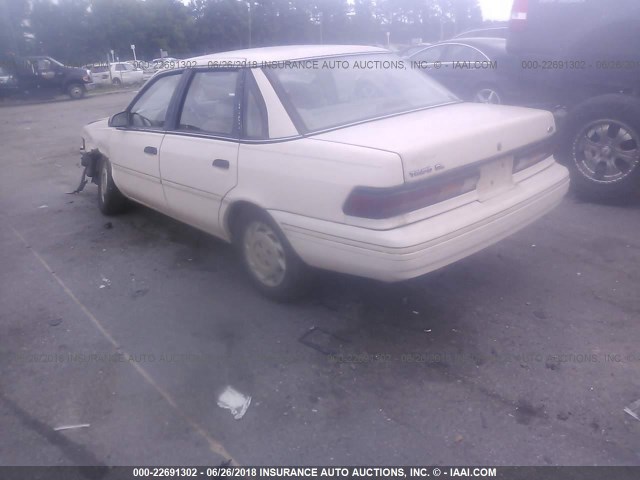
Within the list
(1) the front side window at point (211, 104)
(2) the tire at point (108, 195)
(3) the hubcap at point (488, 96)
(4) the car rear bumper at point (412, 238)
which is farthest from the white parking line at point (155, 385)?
(3) the hubcap at point (488, 96)

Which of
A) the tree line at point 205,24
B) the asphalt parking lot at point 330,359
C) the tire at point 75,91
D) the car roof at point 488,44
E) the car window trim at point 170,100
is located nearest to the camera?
the asphalt parking lot at point 330,359

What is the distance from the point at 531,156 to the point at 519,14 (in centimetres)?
306

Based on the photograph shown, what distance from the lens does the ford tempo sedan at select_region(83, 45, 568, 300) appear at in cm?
321

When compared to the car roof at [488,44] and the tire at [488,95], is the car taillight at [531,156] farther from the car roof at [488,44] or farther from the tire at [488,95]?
the car roof at [488,44]

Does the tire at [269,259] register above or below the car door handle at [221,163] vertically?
below

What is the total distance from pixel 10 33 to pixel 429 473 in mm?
38593

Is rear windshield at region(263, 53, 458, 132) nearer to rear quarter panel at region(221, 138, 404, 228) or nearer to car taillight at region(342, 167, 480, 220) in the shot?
rear quarter panel at region(221, 138, 404, 228)

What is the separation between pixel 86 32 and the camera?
39938 millimetres

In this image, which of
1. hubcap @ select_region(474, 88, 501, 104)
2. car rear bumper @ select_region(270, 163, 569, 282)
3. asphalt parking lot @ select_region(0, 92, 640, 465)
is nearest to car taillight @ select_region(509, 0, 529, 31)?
asphalt parking lot @ select_region(0, 92, 640, 465)

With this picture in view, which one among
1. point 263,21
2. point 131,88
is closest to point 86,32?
point 131,88

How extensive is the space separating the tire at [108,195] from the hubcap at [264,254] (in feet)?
8.32

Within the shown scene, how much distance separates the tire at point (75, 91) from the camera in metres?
25.5

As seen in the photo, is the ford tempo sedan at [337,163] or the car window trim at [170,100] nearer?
the ford tempo sedan at [337,163]

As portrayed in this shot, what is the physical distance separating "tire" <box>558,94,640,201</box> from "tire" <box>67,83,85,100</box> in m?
24.0
